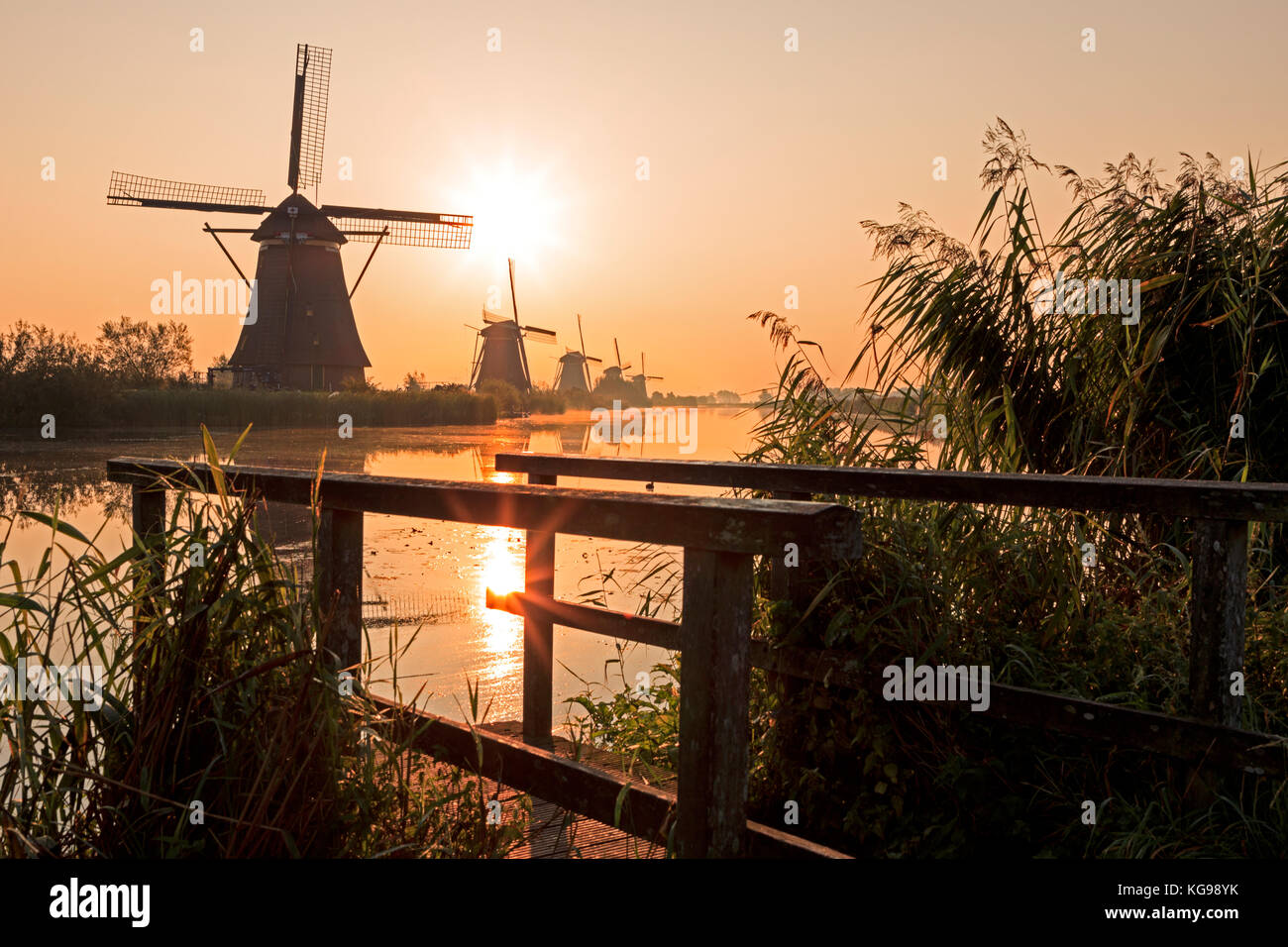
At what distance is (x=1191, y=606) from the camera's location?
2641 millimetres

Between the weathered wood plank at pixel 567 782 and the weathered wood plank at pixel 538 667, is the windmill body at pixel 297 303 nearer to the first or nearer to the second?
the weathered wood plank at pixel 538 667

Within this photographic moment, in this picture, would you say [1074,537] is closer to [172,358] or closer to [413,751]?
[413,751]

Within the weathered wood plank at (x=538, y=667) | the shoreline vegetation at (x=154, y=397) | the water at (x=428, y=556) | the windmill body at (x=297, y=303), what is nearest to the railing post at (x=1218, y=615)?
the water at (x=428, y=556)

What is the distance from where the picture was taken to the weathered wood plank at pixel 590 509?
1.45 meters

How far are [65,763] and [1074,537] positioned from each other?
3134mm

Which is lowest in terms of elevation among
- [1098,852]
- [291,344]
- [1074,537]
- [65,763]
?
[1098,852]

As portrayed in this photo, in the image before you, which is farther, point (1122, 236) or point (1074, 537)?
point (1122, 236)

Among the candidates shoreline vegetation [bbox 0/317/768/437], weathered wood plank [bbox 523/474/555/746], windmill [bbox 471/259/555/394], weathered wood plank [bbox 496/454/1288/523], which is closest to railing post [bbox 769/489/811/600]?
weathered wood plank [bbox 496/454/1288/523]

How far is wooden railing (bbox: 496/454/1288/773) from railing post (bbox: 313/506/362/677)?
1.49 m

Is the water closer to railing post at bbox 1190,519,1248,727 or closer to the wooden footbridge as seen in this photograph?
the wooden footbridge

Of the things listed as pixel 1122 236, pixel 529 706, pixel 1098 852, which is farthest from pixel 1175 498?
pixel 1122 236

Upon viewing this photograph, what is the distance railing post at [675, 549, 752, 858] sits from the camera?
5.29 ft

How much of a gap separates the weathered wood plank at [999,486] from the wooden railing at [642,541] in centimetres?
115

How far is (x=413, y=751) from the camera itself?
2447mm
